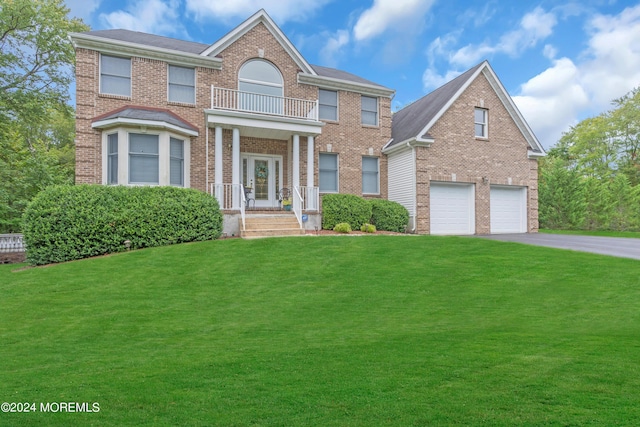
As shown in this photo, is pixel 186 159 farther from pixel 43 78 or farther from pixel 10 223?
pixel 43 78

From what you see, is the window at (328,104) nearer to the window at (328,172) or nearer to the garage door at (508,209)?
the window at (328,172)

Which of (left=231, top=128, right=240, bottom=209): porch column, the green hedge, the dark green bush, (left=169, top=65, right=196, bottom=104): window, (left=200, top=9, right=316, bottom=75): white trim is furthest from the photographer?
(left=200, top=9, right=316, bottom=75): white trim

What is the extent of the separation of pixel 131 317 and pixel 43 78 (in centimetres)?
2290

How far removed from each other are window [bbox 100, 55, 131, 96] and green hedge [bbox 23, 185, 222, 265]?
4.98 metres

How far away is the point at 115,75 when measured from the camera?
14.7 meters

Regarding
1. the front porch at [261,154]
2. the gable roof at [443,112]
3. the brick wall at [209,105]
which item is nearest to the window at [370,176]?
the brick wall at [209,105]

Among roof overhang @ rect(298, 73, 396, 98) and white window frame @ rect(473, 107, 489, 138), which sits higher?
roof overhang @ rect(298, 73, 396, 98)

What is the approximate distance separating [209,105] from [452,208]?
12.0 meters

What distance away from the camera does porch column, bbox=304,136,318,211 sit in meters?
16.0

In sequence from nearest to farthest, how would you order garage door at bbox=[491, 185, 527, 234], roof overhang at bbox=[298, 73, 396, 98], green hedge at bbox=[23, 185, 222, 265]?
green hedge at bbox=[23, 185, 222, 265] → roof overhang at bbox=[298, 73, 396, 98] → garage door at bbox=[491, 185, 527, 234]

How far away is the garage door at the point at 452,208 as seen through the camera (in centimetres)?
1794

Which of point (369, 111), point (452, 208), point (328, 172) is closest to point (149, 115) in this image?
point (328, 172)

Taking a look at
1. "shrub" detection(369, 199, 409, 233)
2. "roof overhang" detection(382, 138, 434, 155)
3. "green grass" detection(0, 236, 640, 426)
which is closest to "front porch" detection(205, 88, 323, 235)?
"shrub" detection(369, 199, 409, 233)

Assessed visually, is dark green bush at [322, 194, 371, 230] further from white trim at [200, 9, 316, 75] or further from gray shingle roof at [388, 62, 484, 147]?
white trim at [200, 9, 316, 75]
